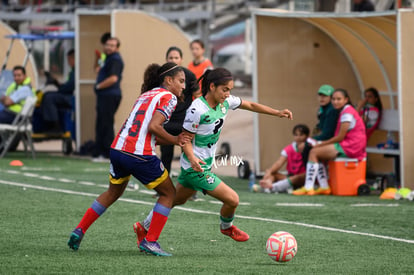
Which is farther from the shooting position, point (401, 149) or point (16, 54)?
point (16, 54)

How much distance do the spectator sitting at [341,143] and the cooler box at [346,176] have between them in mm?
91

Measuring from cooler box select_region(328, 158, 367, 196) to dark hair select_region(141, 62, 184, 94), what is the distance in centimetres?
575

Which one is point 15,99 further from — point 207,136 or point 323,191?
point 207,136

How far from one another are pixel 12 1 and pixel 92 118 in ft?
41.3

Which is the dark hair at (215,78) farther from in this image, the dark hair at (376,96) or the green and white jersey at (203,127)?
the dark hair at (376,96)

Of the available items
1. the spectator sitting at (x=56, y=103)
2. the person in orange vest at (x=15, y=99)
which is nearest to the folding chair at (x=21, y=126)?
the person in orange vest at (x=15, y=99)

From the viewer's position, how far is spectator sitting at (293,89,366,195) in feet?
45.6

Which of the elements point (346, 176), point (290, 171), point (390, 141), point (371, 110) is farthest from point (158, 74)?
point (371, 110)

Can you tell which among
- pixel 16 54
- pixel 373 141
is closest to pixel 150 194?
pixel 373 141

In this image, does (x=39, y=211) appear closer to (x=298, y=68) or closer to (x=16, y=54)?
(x=298, y=68)

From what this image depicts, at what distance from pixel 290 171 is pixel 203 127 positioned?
632 centimetres

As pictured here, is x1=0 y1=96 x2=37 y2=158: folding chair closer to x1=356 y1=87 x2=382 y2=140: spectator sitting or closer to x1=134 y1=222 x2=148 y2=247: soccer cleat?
x1=356 y1=87 x2=382 y2=140: spectator sitting

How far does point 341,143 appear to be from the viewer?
13953 millimetres

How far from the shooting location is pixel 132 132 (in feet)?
27.5
